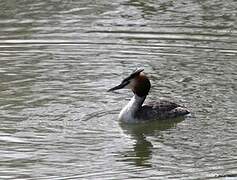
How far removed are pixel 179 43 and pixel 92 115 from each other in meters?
4.57

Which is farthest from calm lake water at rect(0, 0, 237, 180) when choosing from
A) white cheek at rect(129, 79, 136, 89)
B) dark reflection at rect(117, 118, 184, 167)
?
white cheek at rect(129, 79, 136, 89)

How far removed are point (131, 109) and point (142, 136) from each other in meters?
0.60

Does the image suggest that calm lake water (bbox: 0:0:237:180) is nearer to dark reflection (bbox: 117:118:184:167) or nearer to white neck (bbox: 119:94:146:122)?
dark reflection (bbox: 117:118:184:167)

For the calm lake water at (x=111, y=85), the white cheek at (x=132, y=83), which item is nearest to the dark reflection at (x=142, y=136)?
the calm lake water at (x=111, y=85)

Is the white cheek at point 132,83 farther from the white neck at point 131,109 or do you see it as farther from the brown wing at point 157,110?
the brown wing at point 157,110

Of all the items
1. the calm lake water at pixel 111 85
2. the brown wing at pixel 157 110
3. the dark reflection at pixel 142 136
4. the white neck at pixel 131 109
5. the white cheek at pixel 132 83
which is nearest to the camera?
the calm lake water at pixel 111 85

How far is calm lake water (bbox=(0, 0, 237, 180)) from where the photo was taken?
39.5 feet

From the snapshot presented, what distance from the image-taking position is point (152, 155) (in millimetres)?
12508

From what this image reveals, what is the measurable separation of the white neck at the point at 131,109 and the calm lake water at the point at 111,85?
0.45ft

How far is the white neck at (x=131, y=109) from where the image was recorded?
552 inches

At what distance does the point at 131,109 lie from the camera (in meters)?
14.1

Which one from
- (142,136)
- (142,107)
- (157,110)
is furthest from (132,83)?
(142,136)

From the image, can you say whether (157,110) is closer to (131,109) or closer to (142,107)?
(142,107)

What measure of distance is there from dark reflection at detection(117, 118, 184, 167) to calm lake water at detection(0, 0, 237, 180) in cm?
2
